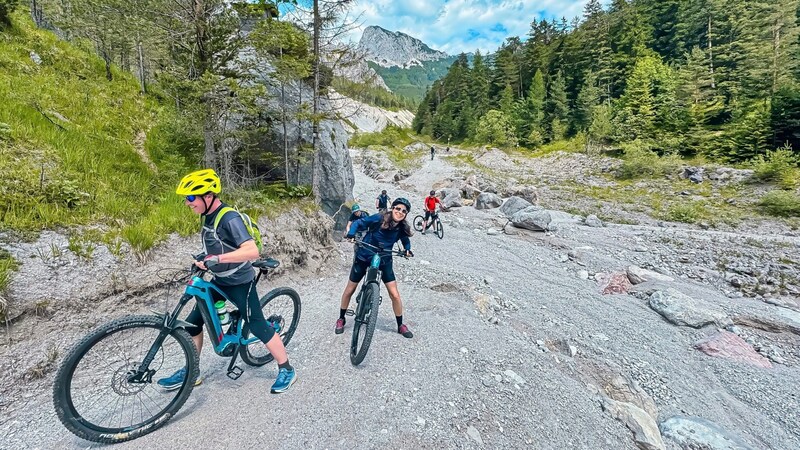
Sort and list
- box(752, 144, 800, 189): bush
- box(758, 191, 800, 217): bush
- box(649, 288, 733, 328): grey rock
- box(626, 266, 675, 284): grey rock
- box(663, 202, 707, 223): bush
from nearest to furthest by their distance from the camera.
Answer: box(649, 288, 733, 328): grey rock
box(626, 266, 675, 284): grey rock
box(758, 191, 800, 217): bush
box(663, 202, 707, 223): bush
box(752, 144, 800, 189): bush

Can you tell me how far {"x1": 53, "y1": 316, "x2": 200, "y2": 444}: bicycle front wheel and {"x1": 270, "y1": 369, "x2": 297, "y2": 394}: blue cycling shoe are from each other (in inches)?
39.5

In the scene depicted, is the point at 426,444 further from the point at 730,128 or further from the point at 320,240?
the point at 730,128

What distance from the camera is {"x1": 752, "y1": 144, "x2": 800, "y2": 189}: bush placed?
2412 cm

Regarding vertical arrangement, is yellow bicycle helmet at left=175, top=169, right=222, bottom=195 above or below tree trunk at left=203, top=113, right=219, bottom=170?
below

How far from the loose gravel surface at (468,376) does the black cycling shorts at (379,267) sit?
1168mm

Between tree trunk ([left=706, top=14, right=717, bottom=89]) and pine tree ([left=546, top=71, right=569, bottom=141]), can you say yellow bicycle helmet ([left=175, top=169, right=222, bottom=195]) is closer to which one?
tree trunk ([left=706, top=14, right=717, bottom=89])

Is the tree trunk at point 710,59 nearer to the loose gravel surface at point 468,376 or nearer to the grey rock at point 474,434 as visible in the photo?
the loose gravel surface at point 468,376

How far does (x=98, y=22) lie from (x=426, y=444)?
2117 cm

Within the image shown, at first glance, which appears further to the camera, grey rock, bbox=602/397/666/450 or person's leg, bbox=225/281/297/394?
grey rock, bbox=602/397/666/450

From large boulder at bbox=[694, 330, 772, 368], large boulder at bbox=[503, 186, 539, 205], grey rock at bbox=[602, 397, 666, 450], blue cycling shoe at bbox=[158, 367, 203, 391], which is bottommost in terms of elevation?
large boulder at bbox=[694, 330, 772, 368]

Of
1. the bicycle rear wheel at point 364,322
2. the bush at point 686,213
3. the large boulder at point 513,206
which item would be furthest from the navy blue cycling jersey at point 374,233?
the bush at point 686,213

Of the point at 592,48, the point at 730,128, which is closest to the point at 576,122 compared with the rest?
the point at 592,48

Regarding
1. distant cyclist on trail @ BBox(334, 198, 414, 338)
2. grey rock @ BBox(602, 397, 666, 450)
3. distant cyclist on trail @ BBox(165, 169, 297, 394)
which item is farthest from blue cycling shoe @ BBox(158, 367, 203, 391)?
grey rock @ BBox(602, 397, 666, 450)

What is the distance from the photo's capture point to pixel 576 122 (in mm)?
52875
